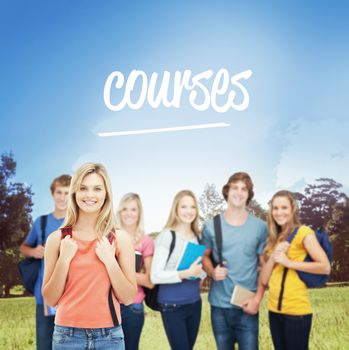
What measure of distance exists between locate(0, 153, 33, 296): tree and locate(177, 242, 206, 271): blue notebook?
225cm

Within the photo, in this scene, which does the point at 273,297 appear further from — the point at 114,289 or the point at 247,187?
the point at 114,289

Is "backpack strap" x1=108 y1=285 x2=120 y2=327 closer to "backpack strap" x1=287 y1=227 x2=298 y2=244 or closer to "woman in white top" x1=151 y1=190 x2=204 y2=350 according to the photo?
"woman in white top" x1=151 y1=190 x2=204 y2=350

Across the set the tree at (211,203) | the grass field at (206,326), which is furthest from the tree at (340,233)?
the tree at (211,203)

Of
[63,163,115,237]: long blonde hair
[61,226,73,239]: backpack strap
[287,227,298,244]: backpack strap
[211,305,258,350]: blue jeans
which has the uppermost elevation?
[63,163,115,237]: long blonde hair

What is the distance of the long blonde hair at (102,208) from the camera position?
166 centimetres

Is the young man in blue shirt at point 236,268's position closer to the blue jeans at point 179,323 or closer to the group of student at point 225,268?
the group of student at point 225,268

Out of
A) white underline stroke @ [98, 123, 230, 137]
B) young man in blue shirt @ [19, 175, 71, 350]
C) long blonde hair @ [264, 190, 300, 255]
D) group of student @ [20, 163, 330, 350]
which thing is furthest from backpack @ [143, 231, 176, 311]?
white underline stroke @ [98, 123, 230, 137]

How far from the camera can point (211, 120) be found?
432cm

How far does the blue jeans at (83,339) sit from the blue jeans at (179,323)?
1176 mm

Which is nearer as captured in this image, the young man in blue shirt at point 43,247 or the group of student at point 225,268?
the group of student at point 225,268

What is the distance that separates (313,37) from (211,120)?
3.83ft

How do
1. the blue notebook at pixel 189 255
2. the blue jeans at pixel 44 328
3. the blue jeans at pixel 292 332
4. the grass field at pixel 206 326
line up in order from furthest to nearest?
1. the grass field at pixel 206 326
2. the blue jeans at pixel 44 328
3. the blue notebook at pixel 189 255
4. the blue jeans at pixel 292 332

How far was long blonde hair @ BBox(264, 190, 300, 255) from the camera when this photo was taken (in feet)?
9.23

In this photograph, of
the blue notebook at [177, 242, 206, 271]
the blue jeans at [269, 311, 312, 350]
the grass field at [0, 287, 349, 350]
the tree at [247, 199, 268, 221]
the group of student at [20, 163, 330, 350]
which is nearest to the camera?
the blue jeans at [269, 311, 312, 350]
